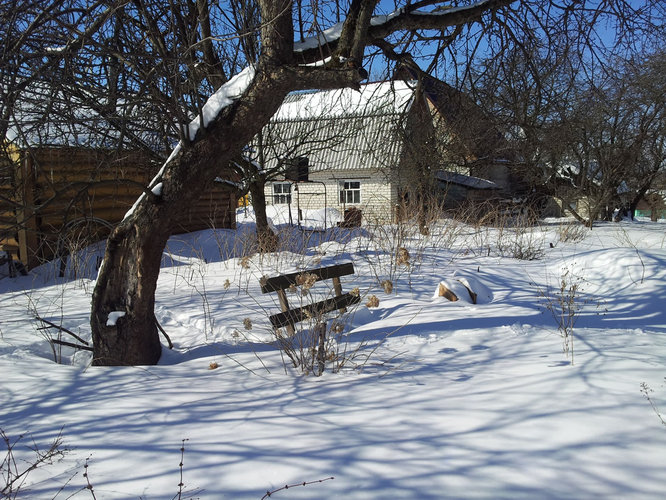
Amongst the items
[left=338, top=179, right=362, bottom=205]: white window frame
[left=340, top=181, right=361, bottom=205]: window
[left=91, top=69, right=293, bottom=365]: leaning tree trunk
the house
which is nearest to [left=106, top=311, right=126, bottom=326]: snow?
[left=91, top=69, right=293, bottom=365]: leaning tree trunk

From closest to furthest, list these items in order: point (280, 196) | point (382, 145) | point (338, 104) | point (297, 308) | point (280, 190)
A: point (297, 308), point (382, 145), point (338, 104), point (280, 196), point (280, 190)

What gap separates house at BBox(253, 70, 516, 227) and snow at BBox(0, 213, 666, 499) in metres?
2.72

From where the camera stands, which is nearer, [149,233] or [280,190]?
[149,233]

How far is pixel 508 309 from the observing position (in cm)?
445

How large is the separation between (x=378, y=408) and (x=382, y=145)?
768 cm

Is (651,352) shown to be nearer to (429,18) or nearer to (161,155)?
(429,18)

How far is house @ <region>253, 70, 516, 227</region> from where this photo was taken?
272 inches

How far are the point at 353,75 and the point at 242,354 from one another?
222 cm

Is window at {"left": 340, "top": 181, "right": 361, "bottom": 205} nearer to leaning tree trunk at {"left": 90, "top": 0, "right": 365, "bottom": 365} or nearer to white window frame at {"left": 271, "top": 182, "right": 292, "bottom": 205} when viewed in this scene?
white window frame at {"left": 271, "top": 182, "right": 292, "bottom": 205}

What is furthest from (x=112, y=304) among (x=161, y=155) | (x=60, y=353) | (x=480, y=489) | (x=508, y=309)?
(x=161, y=155)

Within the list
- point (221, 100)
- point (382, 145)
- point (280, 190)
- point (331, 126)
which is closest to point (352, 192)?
point (280, 190)

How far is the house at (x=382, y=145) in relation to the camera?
22.7ft

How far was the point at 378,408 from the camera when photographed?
2.52 meters

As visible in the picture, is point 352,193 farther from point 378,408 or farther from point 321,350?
point 378,408
